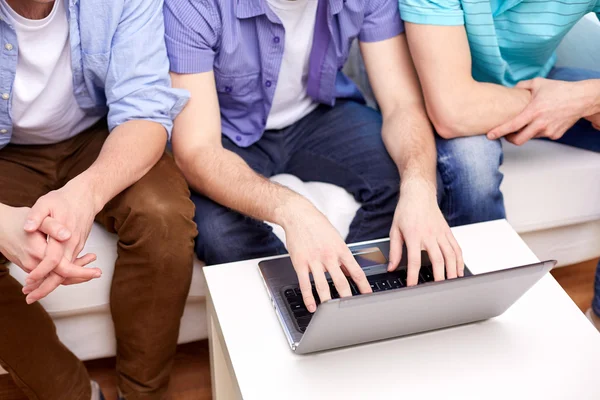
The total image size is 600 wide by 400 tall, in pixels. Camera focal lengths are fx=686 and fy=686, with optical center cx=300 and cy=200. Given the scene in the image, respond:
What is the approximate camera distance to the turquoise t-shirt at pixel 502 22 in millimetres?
1381

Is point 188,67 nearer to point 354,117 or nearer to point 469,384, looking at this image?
point 354,117

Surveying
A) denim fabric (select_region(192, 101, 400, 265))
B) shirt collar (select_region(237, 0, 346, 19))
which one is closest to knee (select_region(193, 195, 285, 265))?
denim fabric (select_region(192, 101, 400, 265))

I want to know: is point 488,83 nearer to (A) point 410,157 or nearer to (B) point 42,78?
(A) point 410,157

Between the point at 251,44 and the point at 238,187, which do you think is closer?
the point at 238,187

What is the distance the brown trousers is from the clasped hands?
0.14 meters

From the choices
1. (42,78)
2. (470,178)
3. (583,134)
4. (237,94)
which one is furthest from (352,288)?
(583,134)

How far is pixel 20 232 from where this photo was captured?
42.0 inches

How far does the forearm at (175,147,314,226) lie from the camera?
45.7 inches

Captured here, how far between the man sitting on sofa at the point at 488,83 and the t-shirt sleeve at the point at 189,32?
16.0 inches

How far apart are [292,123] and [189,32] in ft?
1.21

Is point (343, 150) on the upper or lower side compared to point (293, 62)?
lower

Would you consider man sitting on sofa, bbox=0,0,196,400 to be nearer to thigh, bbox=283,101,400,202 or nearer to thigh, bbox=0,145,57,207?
thigh, bbox=0,145,57,207

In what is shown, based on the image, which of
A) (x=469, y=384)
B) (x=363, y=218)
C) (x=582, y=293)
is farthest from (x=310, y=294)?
(x=582, y=293)

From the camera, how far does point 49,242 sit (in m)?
1.04
